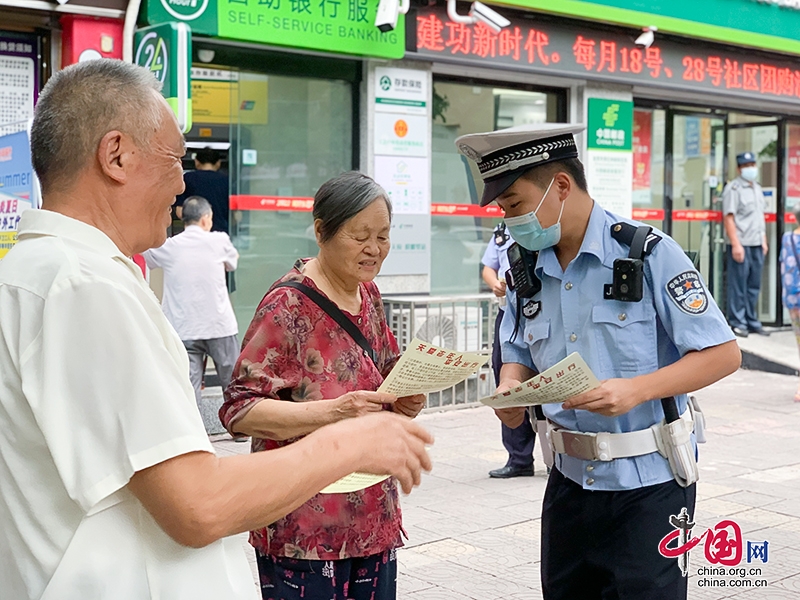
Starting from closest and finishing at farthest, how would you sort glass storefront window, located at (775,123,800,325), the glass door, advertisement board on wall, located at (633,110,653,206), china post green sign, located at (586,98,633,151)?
china post green sign, located at (586,98,633,151) → advertisement board on wall, located at (633,110,653,206) → the glass door → glass storefront window, located at (775,123,800,325)

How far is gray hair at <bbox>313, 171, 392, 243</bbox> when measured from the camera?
2760mm

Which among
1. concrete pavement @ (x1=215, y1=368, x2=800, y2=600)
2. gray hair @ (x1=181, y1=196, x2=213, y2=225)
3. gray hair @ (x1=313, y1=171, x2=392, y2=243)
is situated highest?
gray hair @ (x1=181, y1=196, x2=213, y2=225)

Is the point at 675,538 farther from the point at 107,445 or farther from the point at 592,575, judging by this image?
the point at 107,445

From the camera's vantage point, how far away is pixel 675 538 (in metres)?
2.57

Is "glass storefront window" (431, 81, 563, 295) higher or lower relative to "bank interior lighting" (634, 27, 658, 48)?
lower

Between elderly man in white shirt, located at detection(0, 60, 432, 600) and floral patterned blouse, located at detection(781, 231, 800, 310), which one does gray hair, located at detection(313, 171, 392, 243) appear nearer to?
elderly man in white shirt, located at detection(0, 60, 432, 600)

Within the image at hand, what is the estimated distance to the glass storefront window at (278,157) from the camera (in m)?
8.55

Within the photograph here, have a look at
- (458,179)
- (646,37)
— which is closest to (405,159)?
(458,179)

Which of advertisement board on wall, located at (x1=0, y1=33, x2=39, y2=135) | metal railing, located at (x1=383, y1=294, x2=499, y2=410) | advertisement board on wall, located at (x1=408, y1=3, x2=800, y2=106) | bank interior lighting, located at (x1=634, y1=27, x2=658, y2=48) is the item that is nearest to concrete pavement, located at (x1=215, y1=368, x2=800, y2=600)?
metal railing, located at (x1=383, y1=294, x2=499, y2=410)

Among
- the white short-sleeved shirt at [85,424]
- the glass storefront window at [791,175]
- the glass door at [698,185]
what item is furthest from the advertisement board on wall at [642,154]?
the white short-sleeved shirt at [85,424]

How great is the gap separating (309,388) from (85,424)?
1247 mm

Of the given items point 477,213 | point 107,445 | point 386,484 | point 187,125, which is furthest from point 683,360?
point 477,213

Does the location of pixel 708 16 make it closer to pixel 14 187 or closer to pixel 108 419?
pixel 14 187

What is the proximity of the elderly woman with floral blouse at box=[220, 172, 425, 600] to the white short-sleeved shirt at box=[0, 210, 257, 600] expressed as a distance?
968 millimetres
